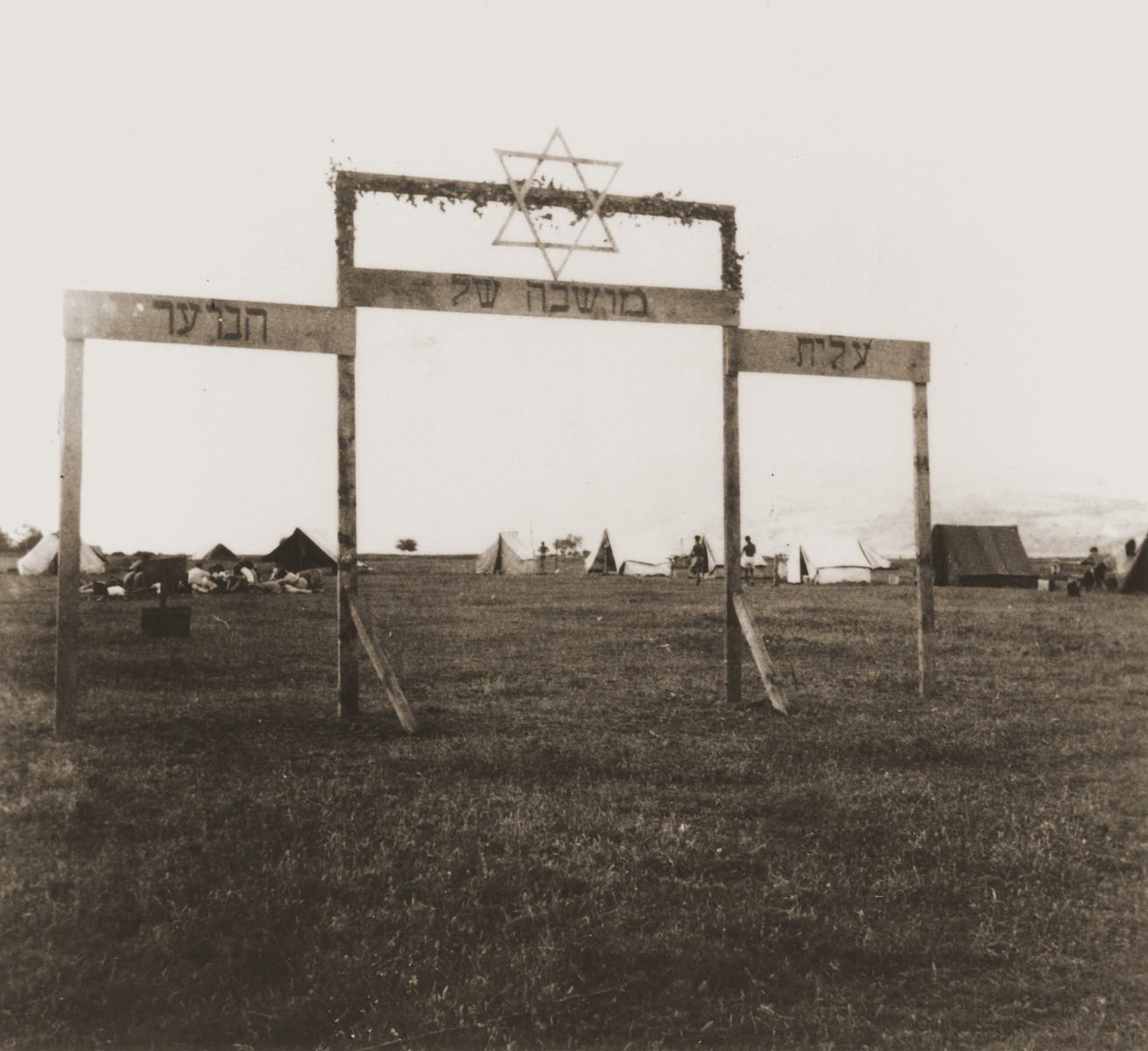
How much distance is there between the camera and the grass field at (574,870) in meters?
3.09

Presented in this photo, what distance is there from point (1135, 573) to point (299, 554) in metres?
27.9

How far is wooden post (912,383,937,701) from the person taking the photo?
8.07 metres

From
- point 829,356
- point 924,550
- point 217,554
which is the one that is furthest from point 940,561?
point 829,356

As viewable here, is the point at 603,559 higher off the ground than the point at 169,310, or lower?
lower

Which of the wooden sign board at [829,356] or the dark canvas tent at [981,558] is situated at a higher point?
the wooden sign board at [829,356]

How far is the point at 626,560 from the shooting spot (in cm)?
3912

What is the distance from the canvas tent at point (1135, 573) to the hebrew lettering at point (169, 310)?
84.9ft

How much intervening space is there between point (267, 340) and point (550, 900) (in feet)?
15.0

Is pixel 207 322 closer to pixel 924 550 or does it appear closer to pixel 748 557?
pixel 924 550

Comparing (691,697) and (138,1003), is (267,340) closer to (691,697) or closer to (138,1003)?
(691,697)

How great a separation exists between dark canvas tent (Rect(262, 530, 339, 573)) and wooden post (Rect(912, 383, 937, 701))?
3105cm

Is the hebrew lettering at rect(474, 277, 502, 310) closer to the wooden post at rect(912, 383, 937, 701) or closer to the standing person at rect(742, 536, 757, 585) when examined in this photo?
the wooden post at rect(912, 383, 937, 701)

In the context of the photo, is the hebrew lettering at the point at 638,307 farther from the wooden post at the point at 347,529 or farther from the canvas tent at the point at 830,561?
the canvas tent at the point at 830,561

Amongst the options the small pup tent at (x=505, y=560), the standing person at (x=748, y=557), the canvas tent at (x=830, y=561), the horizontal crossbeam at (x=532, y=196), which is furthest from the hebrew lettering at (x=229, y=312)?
the small pup tent at (x=505, y=560)
